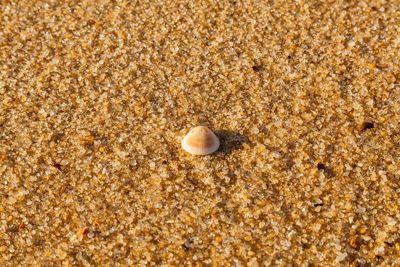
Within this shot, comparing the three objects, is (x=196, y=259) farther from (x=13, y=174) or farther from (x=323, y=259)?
(x=13, y=174)

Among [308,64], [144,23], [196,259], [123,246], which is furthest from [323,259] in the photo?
[144,23]

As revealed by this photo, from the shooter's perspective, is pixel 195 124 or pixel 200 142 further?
pixel 195 124

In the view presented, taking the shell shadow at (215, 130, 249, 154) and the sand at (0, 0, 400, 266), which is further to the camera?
the shell shadow at (215, 130, 249, 154)

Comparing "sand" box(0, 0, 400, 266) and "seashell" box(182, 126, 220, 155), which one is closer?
"sand" box(0, 0, 400, 266)
